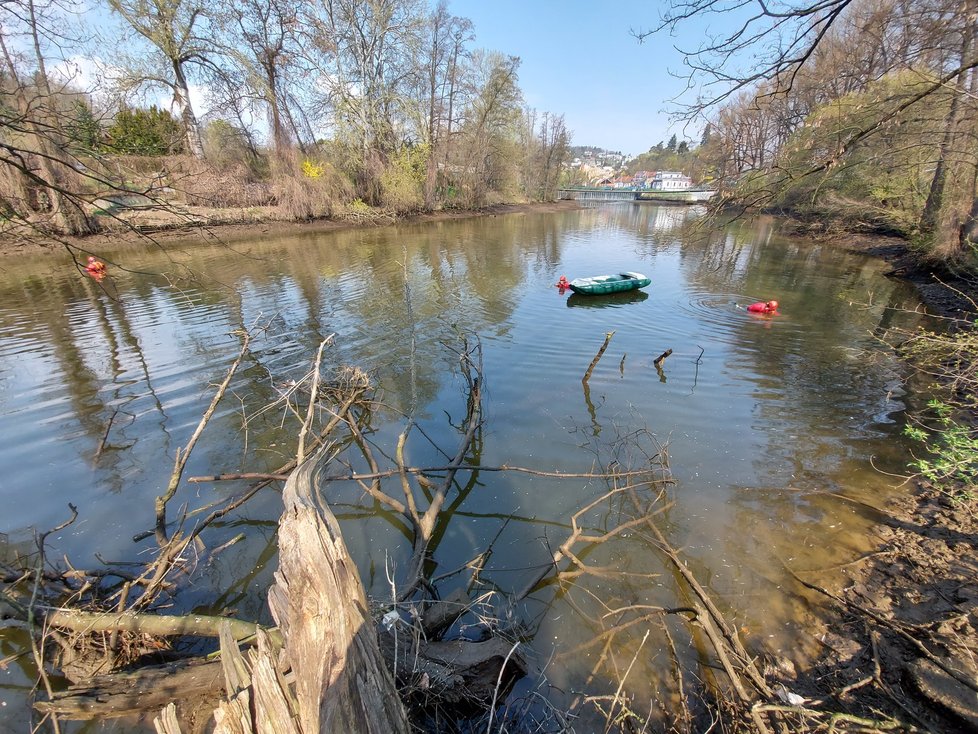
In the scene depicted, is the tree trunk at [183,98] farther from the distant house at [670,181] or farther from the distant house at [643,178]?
the distant house at [643,178]

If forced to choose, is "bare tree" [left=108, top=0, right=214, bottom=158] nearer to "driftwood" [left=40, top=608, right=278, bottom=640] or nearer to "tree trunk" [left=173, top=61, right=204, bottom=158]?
"tree trunk" [left=173, top=61, right=204, bottom=158]

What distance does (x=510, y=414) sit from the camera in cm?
708

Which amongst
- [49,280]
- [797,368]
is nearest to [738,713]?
[797,368]

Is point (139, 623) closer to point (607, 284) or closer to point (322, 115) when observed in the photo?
point (607, 284)

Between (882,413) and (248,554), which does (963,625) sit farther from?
(248,554)

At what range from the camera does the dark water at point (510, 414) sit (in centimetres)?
424

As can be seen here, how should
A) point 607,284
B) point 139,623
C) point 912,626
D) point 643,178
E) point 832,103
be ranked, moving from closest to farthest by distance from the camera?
point 139,623, point 912,626, point 832,103, point 607,284, point 643,178

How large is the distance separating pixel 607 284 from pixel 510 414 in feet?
27.3

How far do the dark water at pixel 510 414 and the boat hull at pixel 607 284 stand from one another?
0.38 meters

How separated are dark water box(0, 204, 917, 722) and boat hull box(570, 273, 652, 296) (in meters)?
0.38

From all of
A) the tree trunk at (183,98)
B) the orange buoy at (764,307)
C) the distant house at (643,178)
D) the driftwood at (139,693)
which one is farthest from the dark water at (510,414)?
the distant house at (643,178)

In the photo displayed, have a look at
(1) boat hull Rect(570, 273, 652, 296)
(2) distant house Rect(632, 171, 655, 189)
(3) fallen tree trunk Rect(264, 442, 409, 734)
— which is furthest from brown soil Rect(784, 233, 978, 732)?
(2) distant house Rect(632, 171, 655, 189)

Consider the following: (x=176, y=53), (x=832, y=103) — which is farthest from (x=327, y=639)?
(x=176, y=53)

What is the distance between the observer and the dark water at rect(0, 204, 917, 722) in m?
4.24
